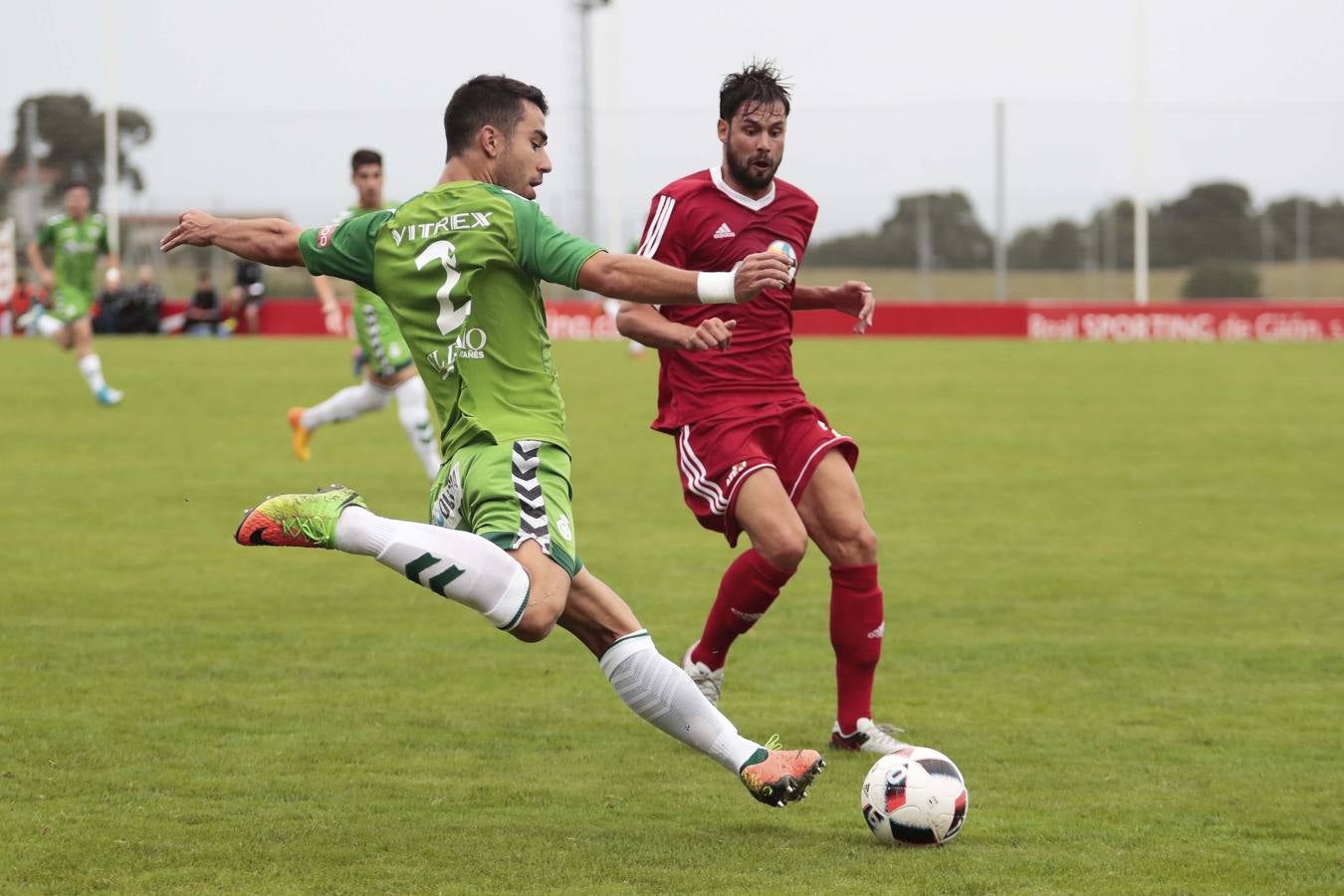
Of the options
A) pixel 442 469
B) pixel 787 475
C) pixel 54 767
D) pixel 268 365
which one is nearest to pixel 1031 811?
pixel 787 475

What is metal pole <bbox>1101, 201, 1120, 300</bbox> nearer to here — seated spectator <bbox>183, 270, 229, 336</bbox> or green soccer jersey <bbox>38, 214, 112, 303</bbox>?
seated spectator <bbox>183, 270, 229, 336</bbox>

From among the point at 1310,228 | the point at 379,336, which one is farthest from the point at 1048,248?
the point at 379,336

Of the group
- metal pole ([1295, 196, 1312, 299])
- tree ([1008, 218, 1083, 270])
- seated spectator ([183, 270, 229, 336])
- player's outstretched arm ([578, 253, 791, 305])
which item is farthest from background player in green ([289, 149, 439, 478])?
metal pole ([1295, 196, 1312, 299])

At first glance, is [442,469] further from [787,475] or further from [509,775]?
[787,475]

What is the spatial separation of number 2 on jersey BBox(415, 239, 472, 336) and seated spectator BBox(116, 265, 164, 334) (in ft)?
→ 106

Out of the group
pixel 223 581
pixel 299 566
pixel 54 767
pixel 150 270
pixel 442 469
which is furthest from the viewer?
pixel 150 270

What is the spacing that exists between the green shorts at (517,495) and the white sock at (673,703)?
12.3 inches

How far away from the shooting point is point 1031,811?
5.40 meters

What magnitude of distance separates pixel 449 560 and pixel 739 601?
2.07 metres

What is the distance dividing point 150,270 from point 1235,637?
111 ft

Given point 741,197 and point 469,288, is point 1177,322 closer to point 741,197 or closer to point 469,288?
point 741,197

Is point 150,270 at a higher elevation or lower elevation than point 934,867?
higher

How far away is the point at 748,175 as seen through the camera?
6590 millimetres

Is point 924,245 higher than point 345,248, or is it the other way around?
point 924,245
